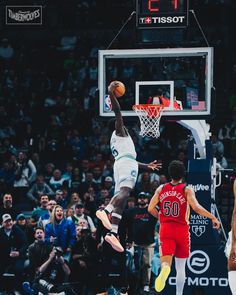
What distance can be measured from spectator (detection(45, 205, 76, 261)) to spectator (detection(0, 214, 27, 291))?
53cm

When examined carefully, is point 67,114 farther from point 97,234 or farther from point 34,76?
point 97,234

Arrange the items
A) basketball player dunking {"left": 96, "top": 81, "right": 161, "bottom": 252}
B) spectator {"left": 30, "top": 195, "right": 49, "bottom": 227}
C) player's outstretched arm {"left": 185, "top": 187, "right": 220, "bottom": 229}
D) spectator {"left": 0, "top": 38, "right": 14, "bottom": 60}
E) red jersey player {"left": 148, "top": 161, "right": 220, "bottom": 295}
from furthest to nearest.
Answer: spectator {"left": 0, "top": 38, "right": 14, "bottom": 60}, spectator {"left": 30, "top": 195, "right": 49, "bottom": 227}, basketball player dunking {"left": 96, "top": 81, "right": 161, "bottom": 252}, red jersey player {"left": 148, "top": 161, "right": 220, "bottom": 295}, player's outstretched arm {"left": 185, "top": 187, "right": 220, "bottom": 229}

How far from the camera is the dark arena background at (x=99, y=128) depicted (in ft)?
58.5

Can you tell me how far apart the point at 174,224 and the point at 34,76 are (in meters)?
15.5

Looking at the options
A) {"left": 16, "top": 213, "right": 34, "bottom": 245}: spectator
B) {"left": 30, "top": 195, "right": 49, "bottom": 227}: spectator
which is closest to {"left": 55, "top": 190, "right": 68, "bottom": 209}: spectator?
{"left": 30, "top": 195, "right": 49, "bottom": 227}: spectator

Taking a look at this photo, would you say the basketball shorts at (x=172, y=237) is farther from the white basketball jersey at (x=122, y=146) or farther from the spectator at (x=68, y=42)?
the spectator at (x=68, y=42)

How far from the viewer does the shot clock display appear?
17984 mm

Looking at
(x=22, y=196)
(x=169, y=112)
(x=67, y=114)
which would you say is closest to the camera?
(x=169, y=112)

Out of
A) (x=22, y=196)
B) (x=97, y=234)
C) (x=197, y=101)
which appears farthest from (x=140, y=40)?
(x=22, y=196)

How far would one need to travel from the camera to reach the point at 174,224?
15406mm

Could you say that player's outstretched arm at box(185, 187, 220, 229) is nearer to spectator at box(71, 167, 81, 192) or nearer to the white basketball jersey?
the white basketball jersey

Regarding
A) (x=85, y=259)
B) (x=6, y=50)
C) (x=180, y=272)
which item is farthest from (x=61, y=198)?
(x=6, y=50)

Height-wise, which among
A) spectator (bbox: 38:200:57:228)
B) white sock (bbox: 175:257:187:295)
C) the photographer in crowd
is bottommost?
the photographer in crowd

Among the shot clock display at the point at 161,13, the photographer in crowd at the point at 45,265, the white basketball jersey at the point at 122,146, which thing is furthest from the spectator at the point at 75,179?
the white basketball jersey at the point at 122,146
